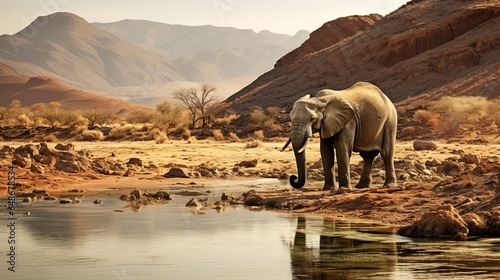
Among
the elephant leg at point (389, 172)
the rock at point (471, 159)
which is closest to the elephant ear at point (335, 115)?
the elephant leg at point (389, 172)

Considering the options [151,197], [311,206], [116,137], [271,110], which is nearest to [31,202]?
[151,197]

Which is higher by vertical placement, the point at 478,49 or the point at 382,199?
the point at 478,49

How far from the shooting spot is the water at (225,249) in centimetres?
1062

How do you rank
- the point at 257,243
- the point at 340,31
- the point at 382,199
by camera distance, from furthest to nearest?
the point at 340,31 → the point at 382,199 → the point at 257,243

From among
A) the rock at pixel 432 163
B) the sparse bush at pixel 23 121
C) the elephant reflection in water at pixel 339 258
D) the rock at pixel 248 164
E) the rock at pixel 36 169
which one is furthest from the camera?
the sparse bush at pixel 23 121

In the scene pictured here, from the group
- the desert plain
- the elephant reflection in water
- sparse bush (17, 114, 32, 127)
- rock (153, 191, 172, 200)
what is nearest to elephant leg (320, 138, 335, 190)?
the desert plain

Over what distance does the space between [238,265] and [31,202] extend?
34.3 ft

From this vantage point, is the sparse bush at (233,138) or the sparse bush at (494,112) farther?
the sparse bush at (233,138)

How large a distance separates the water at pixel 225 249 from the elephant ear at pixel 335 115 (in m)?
2.58

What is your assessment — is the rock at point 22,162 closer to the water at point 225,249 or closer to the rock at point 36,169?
the rock at point 36,169

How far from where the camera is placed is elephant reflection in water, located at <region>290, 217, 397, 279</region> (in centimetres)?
1062

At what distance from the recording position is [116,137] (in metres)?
48.5

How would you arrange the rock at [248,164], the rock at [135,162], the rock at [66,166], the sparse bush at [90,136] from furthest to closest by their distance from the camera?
the sparse bush at [90,136] < the rock at [248,164] < the rock at [135,162] < the rock at [66,166]

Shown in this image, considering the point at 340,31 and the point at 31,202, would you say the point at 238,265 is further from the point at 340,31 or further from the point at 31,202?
the point at 340,31
